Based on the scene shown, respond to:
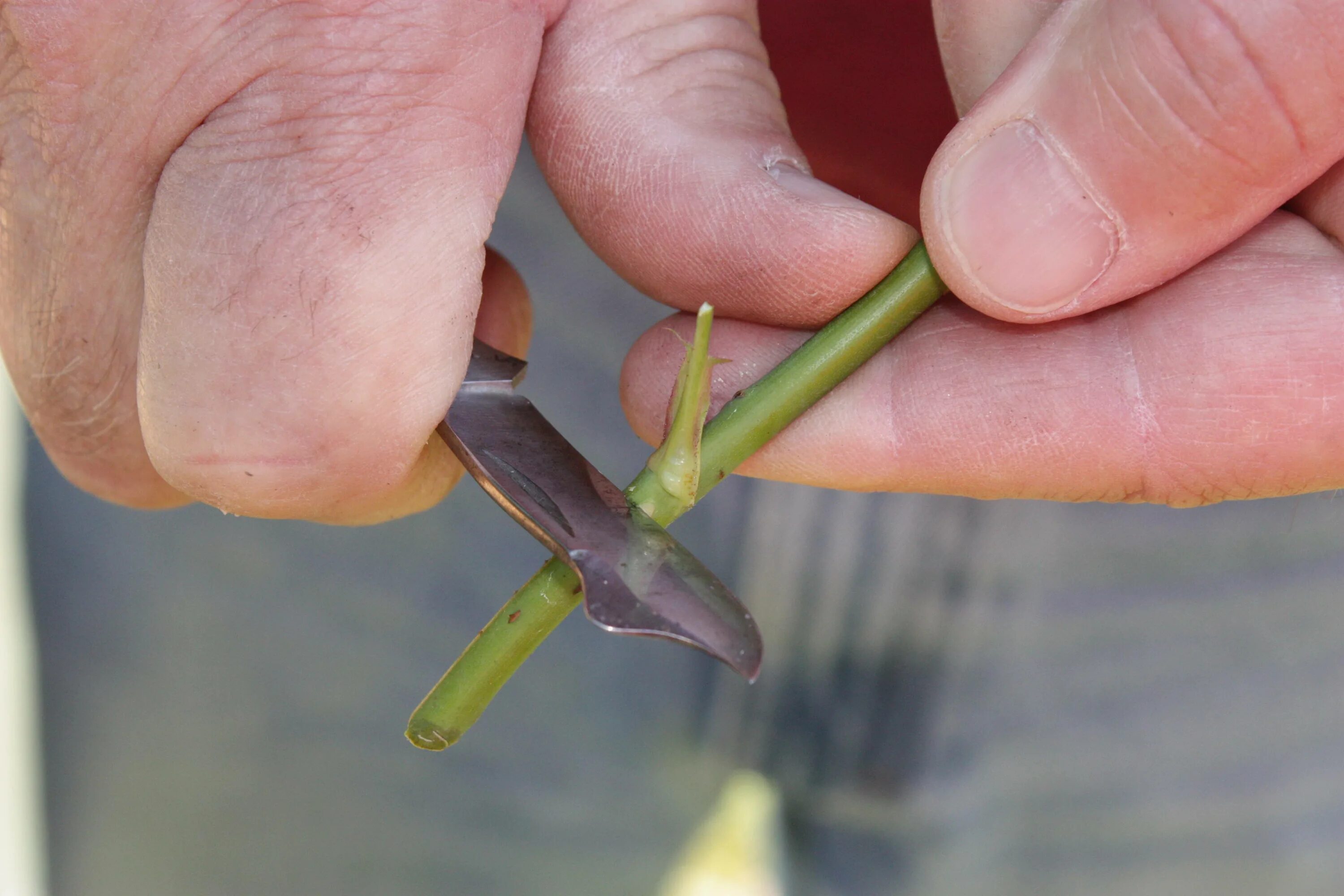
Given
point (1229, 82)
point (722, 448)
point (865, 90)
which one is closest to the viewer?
point (1229, 82)

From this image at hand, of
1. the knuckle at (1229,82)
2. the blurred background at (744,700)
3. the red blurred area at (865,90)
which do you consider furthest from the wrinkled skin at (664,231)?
the blurred background at (744,700)

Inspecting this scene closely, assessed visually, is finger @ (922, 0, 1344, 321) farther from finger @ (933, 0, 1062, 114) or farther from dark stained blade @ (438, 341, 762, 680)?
dark stained blade @ (438, 341, 762, 680)

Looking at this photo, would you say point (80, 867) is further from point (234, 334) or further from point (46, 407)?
point (234, 334)

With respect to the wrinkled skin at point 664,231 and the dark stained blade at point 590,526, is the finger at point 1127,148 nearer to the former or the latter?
the wrinkled skin at point 664,231

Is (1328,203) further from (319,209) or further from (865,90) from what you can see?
(319,209)

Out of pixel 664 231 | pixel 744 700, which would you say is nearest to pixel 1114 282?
pixel 664 231

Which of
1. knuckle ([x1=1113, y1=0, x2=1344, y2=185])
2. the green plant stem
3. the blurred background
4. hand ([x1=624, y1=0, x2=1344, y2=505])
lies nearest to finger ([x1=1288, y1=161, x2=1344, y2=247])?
hand ([x1=624, y1=0, x2=1344, y2=505])

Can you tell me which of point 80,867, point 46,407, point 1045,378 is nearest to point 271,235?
point 46,407
